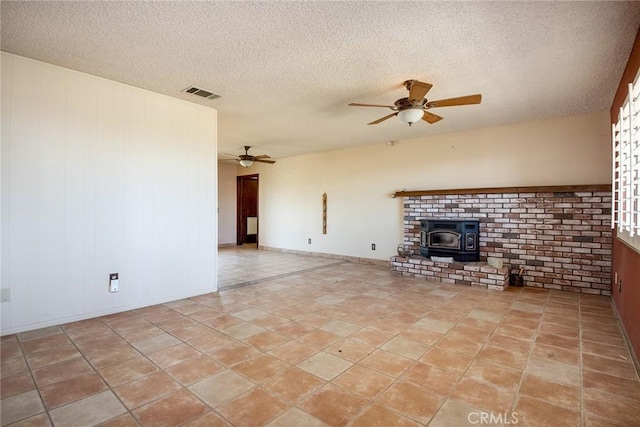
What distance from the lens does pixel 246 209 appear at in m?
9.61

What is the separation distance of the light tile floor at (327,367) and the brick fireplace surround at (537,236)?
0.73 meters

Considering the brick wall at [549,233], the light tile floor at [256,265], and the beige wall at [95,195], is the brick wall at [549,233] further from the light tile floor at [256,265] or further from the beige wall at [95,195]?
the beige wall at [95,195]

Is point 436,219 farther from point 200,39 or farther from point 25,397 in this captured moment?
point 25,397

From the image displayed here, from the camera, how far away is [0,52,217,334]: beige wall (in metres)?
2.78

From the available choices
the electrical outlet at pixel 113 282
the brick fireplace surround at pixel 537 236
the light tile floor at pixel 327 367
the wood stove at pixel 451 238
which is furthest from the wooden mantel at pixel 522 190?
the electrical outlet at pixel 113 282

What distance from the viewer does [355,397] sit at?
184cm

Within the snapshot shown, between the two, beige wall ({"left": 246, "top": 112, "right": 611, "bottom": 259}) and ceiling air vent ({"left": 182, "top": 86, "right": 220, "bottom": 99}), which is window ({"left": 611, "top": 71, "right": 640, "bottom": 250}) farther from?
ceiling air vent ({"left": 182, "top": 86, "right": 220, "bottom": 99})

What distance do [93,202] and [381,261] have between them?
189 inches

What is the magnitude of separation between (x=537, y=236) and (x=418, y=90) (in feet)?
10.5

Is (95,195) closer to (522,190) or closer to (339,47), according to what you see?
(339,47)

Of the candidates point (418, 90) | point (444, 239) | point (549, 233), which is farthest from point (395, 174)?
point (418, 90)

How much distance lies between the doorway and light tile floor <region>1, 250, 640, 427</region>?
5.88m

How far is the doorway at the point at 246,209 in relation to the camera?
9398 millimetres

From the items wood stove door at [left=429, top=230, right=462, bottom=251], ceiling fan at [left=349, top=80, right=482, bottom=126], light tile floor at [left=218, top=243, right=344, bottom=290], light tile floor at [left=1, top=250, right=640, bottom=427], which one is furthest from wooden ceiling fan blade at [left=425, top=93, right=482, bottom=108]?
light tile floor at [left=218, top=243, right=344, bottom=290]
